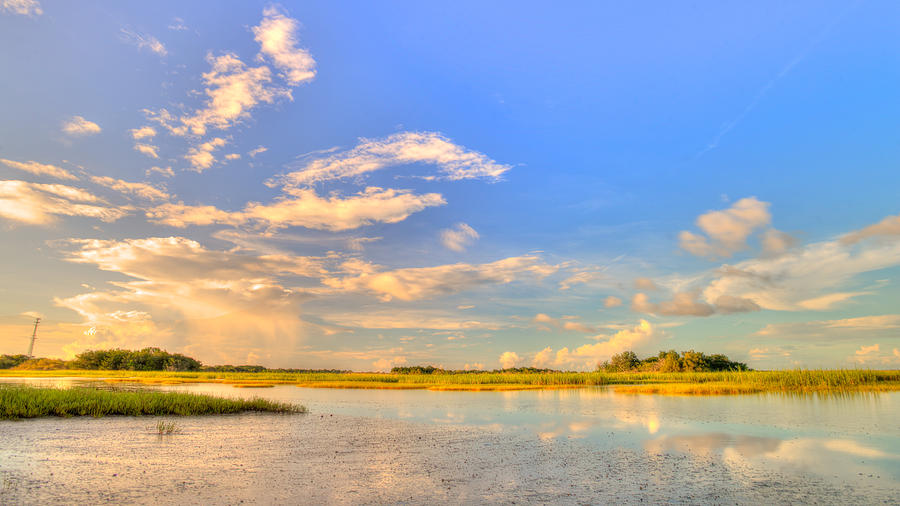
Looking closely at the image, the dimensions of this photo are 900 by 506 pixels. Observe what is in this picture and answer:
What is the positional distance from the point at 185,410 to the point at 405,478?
20.1 m

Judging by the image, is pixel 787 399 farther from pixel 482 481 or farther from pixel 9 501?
pixel 9 501

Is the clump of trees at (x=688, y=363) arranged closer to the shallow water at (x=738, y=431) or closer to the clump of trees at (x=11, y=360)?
the shallow water at (x=738, y=431)

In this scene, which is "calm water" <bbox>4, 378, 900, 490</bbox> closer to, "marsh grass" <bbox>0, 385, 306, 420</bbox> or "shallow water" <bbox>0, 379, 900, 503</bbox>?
"shallow water" <bbox>0, 379, 900, 503</bbox>

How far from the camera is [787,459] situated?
13570 mm

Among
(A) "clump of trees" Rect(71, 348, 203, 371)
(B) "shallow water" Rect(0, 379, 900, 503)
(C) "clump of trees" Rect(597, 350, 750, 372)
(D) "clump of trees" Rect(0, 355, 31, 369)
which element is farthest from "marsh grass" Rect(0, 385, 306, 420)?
(D) "clump of trees" Rect(0, 355, 31, 369)

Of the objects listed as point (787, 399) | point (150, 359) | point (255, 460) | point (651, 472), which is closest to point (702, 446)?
point (651, 472)

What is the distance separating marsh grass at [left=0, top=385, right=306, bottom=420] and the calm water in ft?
15.1

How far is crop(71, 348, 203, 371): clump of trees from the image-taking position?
4572 inches

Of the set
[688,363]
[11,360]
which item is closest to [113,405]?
[688,363]

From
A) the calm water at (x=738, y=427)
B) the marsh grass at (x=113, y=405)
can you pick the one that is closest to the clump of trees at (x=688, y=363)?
the calm water at (x=738, y=427)

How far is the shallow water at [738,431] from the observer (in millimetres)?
11836

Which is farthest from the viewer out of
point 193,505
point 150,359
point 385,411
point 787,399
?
point 150,359

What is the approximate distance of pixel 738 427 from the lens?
65.3 ft

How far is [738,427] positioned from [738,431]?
127cm
